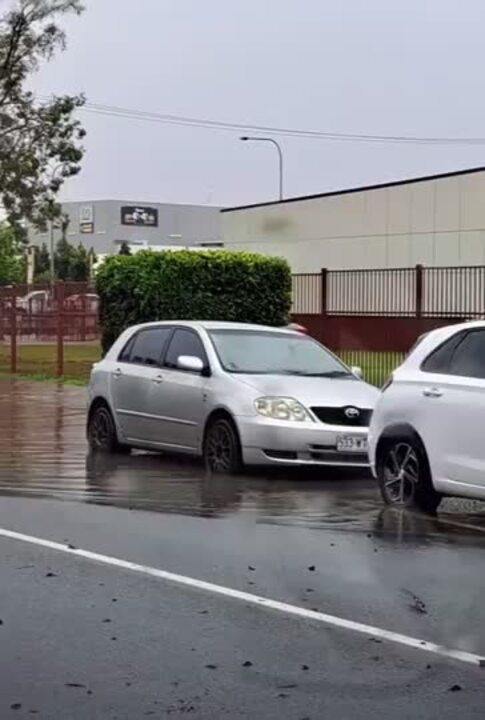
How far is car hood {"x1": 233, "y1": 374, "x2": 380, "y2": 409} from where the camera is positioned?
13.0m

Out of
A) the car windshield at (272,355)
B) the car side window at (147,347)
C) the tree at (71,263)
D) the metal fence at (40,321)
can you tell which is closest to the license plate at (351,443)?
the car windshield at (272,355)

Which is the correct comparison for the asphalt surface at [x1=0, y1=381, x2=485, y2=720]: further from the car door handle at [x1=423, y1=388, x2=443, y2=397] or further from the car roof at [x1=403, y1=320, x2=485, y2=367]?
the car roof at [x1=403, y1=320, x2=485, y2=367]

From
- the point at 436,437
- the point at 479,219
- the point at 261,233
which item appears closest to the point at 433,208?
the point at 479,219

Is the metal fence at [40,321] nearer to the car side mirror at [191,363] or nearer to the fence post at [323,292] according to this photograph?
the fence post at [323,292]

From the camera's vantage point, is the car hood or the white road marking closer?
the white road marking

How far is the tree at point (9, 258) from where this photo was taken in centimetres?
6892

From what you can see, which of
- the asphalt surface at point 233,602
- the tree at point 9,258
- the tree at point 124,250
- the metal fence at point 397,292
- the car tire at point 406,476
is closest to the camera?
the asphalt surface at point 233,602

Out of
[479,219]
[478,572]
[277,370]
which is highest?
[479,219]

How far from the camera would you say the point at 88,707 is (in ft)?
18.2

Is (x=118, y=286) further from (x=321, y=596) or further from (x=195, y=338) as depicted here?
(x=321, y=596)

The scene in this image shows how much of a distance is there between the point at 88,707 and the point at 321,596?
7.62 feet

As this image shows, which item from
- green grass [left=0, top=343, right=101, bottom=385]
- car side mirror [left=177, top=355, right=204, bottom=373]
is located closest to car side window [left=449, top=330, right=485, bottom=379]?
car side mirror [left=177, top=355, right=204, bottom=373]

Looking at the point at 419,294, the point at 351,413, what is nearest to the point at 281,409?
the point at 351,413

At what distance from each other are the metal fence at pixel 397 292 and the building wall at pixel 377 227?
42.4 ft
